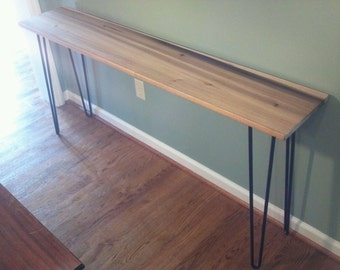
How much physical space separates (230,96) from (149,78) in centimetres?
33

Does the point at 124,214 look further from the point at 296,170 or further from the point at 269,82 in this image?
the point at 269,82

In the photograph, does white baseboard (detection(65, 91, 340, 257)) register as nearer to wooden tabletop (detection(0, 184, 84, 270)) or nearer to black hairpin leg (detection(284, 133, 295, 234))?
black hairpin leg (detection(284, 133, 295, 234))

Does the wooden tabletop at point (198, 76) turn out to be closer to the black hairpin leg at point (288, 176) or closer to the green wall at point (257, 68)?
the green wall at point (257, 68)

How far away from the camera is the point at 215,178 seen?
77.9 inches

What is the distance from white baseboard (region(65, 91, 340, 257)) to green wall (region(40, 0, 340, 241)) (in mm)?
35

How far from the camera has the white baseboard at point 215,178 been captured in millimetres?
1662

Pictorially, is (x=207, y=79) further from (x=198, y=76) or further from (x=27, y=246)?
(x=27, y=246)

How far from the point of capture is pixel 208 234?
69.5 inches

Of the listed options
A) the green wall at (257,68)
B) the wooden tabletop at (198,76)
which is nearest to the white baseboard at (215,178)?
the green wall at (257,68)

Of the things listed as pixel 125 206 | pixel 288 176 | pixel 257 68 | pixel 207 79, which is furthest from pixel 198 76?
pixel 125 206

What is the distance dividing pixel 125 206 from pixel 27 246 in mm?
929

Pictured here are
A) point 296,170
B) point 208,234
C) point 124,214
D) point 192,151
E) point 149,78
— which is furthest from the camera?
point 192,151

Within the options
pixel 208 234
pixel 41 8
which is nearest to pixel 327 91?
pixel 208 234

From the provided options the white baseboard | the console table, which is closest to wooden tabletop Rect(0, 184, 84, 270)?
the console table
